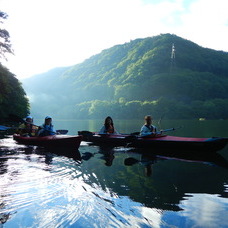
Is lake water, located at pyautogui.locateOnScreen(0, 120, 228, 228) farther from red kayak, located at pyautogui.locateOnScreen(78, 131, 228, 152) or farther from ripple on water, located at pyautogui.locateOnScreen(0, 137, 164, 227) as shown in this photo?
red kayak, located at pyautogui.locateOnScreen(78, 131, 228, 152)

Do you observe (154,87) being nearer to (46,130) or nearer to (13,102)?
(13,102)

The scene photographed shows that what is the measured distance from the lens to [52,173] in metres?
7.26

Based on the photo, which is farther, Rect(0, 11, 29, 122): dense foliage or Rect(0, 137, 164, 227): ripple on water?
Rect(0, 11, 29, 122): dense foliage

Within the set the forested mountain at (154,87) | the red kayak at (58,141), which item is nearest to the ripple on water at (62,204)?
the red kayak at (58,141)

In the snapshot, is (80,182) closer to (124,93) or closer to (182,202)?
(182,202)

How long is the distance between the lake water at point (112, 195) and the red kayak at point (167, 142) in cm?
197

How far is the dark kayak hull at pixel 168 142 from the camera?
412 inches

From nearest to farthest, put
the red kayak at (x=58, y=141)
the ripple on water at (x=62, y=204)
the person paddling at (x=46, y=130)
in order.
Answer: the ripple on water at (x=62, y=204), the red kayak at (x=58, y=141), the person paddling at (x=46, y=130)

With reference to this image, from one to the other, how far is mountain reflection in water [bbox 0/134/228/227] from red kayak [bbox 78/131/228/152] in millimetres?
1751

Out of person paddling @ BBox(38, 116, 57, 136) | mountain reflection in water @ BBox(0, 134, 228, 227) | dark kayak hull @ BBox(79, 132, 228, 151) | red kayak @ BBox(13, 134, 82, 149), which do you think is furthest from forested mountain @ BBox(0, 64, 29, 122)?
mountain reflection in water @ BBox(0, 134, 228, 227)

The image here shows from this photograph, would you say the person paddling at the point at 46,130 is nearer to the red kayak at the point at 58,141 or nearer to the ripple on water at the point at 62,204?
the red kayak at the point at 58,141

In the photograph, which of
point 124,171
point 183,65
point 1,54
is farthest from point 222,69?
point 124,171

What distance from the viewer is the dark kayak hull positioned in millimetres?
10469

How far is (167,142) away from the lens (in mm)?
11266
